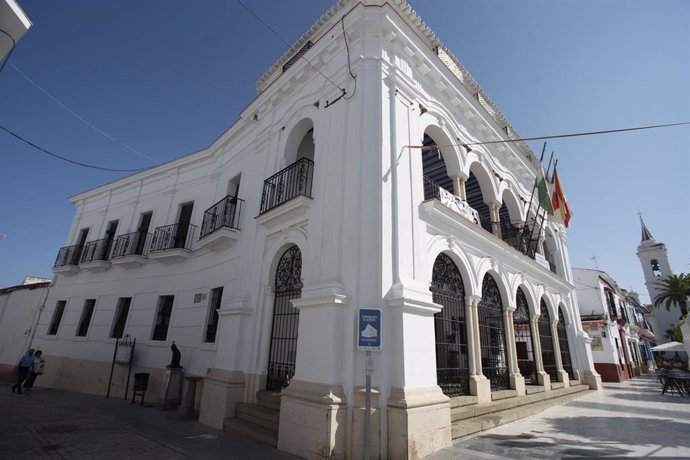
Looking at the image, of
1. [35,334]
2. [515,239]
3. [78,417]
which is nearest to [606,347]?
[515,239]

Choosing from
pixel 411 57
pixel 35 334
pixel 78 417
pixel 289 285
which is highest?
pixel 411 57

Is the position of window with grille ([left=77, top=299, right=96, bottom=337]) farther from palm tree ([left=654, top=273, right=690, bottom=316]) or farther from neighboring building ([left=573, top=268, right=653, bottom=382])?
palm tree ([left=654, top=273, right=690, bottom=316])

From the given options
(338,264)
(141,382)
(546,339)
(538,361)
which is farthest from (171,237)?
(546,339)

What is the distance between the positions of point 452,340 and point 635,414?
432cm

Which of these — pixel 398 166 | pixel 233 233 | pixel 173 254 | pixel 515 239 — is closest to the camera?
pixel 398 166

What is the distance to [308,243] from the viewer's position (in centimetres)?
619

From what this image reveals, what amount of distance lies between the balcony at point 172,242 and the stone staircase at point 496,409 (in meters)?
8.48

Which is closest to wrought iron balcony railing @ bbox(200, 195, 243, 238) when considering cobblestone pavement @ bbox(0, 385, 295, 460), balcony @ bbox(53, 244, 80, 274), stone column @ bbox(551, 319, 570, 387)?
cobblestone pavement @ bbox(0, 385, 295, 460)

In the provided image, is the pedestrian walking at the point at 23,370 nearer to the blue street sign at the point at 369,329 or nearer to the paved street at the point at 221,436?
the paved street at the point at 221,436

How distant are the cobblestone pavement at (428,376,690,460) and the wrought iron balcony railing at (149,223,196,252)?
9.75m

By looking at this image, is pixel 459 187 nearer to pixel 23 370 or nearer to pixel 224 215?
pixel 224 215

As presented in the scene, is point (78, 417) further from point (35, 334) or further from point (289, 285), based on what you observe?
point (35, 334)

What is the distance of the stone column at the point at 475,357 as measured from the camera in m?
6.76

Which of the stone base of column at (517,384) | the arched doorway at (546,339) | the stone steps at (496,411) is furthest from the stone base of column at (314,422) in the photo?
the arched doorway at (546,339)
